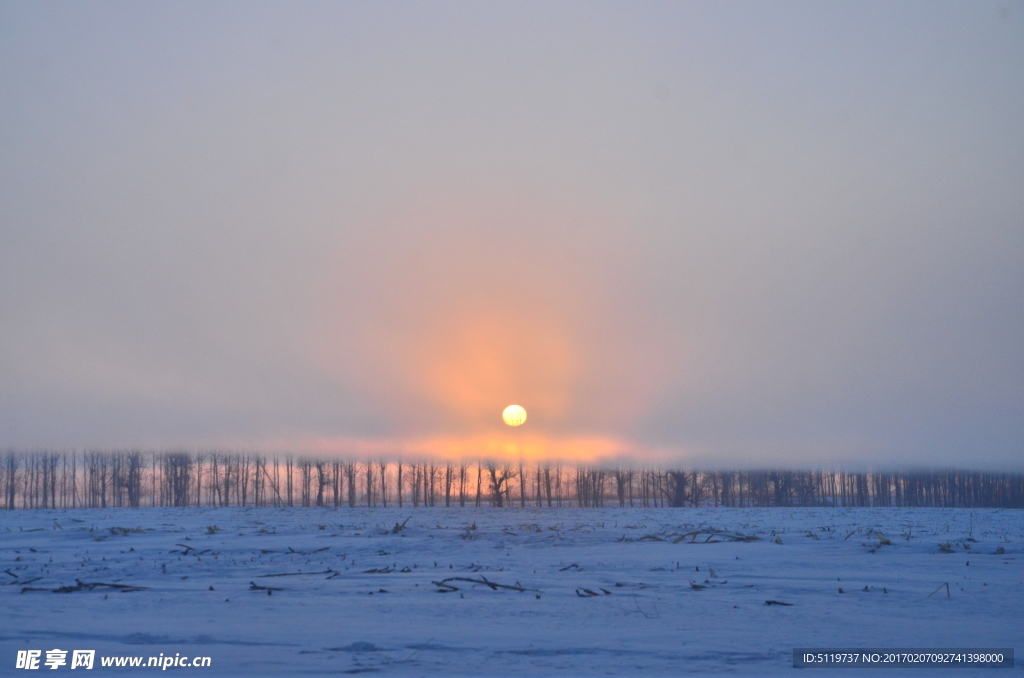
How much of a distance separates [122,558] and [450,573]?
8.29 metres

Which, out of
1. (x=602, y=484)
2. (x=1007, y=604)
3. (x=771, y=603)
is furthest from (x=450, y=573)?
(x=602, y=484)

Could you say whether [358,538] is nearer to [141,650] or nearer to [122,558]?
[122,558]

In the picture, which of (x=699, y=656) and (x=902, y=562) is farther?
(x=902, y=562)

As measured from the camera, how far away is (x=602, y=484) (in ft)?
323

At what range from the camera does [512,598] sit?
11445 mm

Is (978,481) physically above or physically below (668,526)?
below

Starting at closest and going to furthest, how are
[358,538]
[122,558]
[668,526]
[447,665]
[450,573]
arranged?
1. [447,665]
2. [450,573]
3. [122,558]
4. [358,538]
5. [668,526]

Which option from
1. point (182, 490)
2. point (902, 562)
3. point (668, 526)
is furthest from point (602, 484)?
point (902, 562)

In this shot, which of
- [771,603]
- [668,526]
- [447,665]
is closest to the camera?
[447,665]

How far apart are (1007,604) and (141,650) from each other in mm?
12702

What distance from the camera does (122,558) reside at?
53.4 feet

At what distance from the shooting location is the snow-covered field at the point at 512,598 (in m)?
8.30

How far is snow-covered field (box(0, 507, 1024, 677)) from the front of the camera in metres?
8.30

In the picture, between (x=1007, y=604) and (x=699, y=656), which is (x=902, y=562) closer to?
(x=1007, y=604)
